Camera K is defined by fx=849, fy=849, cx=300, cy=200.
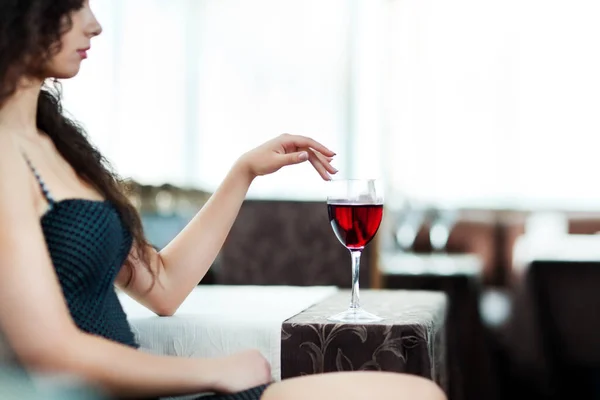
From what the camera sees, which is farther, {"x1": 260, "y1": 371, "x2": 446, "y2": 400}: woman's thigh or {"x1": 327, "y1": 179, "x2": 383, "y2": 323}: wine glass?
{"x1": 327, "y1": 179, "x2": 383, "y2": 323}: wine glass

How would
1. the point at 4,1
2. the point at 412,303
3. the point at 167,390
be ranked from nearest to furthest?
the point at 167,390 < the point at 4,1 < the point at 412,303

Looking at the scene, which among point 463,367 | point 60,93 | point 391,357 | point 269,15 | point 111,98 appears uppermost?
point 269,15

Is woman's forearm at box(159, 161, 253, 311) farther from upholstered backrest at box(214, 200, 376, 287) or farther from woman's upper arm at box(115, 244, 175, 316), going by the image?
upholstered backrest at box(214, 200, 376, 287)

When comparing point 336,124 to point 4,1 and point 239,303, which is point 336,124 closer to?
point 239,303

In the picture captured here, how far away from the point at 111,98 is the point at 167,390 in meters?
3.59

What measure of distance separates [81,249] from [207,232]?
427mm

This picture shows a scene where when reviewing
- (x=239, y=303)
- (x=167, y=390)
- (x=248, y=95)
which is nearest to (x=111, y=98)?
(x=248, y=95)

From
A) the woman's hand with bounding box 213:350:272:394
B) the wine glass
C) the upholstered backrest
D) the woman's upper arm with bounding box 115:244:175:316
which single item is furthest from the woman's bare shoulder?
the upholstered backrest

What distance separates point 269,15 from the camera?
638 centimetres

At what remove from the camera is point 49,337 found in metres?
0.92

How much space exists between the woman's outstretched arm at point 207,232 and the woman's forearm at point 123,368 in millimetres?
511

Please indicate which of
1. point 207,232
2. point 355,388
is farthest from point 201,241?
point 355,388

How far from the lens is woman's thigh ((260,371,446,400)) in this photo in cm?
81

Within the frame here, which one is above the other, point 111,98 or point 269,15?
point 269,15
